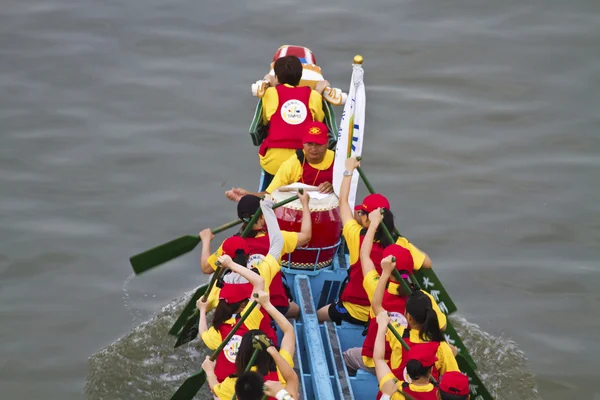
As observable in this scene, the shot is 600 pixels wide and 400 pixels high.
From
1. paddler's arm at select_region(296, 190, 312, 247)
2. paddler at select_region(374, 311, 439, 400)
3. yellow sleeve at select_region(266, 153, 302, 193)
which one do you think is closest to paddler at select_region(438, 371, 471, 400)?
paddler at select_region(374, 311, 439, 400)

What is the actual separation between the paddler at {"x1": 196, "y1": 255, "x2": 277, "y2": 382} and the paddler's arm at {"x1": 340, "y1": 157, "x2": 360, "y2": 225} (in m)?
0.99

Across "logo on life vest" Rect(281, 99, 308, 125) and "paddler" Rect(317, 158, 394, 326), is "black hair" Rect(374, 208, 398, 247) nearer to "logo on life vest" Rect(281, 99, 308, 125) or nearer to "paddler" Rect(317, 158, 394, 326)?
"paddler" Rect(317, 158, 394, 326)

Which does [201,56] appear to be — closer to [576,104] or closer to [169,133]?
[169,133]

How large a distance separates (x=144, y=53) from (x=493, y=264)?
19.4 ft

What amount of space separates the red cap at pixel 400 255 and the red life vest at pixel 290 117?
87.5 inches

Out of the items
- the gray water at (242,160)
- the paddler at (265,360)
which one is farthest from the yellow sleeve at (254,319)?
the gray water at (242,160)

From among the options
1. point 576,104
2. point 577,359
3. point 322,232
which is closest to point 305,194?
point 322,232

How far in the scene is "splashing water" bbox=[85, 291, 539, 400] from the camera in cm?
816

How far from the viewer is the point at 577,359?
897 cm

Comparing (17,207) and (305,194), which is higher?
(305,194)

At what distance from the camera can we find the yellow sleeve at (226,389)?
5.91 meters

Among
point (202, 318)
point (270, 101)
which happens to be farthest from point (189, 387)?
point (270, 101)

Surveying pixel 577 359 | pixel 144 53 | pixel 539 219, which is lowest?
pixel 577 359

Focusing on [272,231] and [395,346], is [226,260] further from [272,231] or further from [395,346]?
[395,346]
